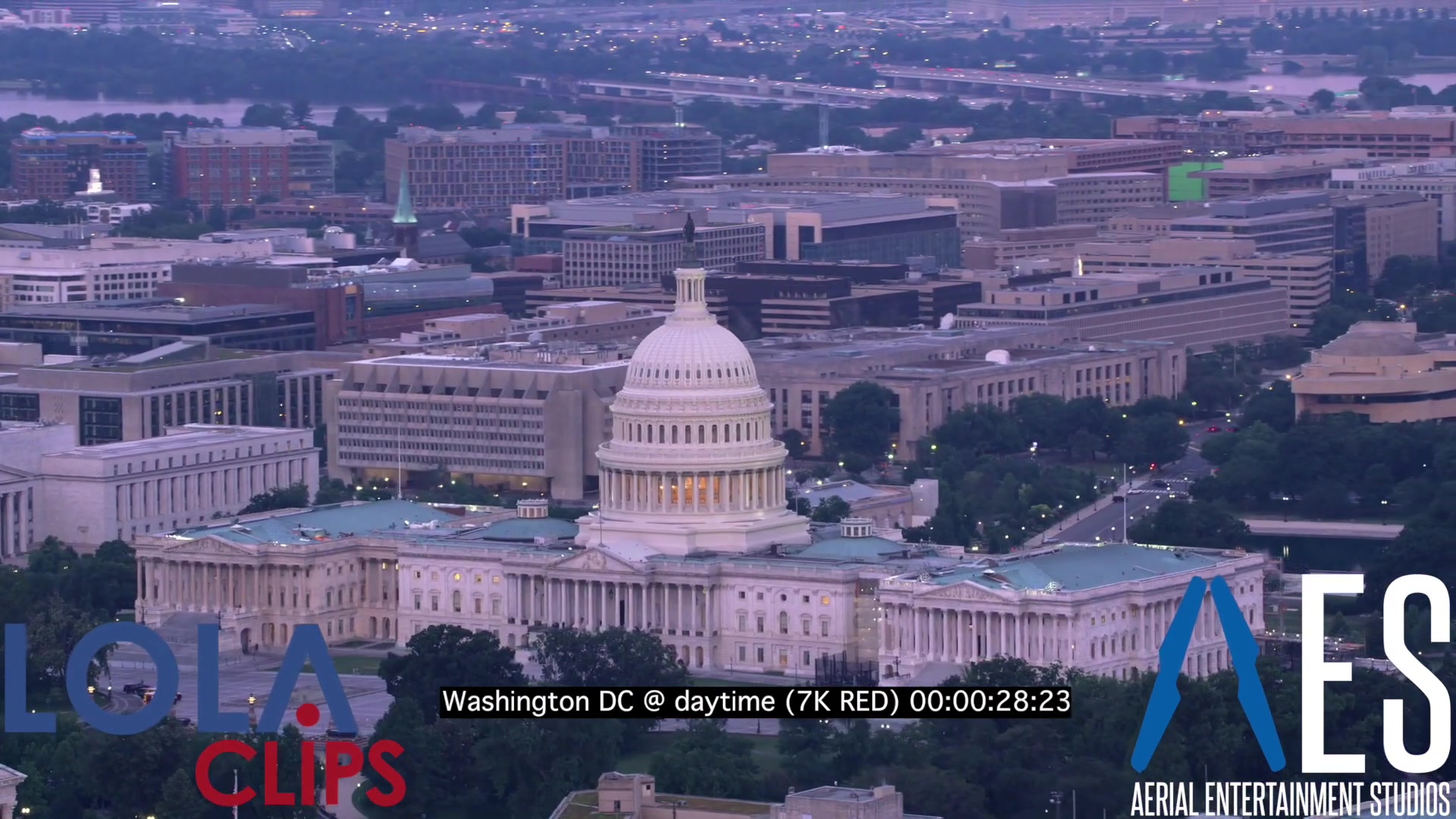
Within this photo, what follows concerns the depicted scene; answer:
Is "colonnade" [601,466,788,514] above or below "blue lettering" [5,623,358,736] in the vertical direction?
above

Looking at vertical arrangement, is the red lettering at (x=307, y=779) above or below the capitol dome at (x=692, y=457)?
below

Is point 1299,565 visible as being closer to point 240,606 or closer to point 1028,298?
point 240,606

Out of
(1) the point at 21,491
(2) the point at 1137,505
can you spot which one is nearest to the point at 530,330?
(2) the point at 1137,505

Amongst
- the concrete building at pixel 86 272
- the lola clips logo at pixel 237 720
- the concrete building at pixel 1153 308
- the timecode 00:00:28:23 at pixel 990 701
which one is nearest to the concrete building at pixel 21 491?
the lola clips logo at pixel 237 720

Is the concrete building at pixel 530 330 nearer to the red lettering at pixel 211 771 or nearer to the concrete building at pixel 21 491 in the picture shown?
the concrete building at pixel 21 491

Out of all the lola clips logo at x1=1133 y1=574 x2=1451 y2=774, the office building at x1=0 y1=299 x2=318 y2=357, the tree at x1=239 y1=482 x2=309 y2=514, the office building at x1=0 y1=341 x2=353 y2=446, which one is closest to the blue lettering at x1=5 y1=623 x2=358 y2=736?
the lola clips logo at x1=1133 y1=574 x2=1451 y2=774

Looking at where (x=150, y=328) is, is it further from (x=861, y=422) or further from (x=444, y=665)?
(x=444, y=665)

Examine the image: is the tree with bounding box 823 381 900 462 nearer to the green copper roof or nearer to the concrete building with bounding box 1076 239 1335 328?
the green copper roof
